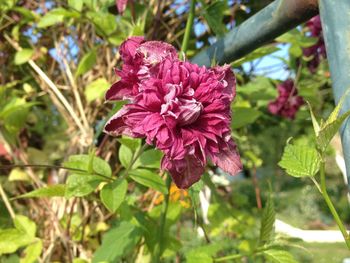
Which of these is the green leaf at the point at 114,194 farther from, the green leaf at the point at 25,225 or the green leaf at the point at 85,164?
the green leaf at the point at 25,225

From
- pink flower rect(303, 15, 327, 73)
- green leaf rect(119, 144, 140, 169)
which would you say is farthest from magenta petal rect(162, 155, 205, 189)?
pink flower rect(303, 15, 327, 73)

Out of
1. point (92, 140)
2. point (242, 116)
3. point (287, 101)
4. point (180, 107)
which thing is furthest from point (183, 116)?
point (287, 101)

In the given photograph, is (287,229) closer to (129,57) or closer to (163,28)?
(163,28)

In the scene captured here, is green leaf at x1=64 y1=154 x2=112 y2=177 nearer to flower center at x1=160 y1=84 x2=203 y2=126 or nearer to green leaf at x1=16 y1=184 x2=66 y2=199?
green leaf at x1=16 y1=184 x2=66 y2=199

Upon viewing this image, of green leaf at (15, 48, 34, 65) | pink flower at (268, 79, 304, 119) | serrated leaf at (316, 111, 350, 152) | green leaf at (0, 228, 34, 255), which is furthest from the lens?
pink flower at (268, 79, 304, 119)

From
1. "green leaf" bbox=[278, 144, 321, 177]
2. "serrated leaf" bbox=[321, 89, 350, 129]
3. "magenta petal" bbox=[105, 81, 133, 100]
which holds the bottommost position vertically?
"green leaf" bbox=[278, 144, 321, 177]
